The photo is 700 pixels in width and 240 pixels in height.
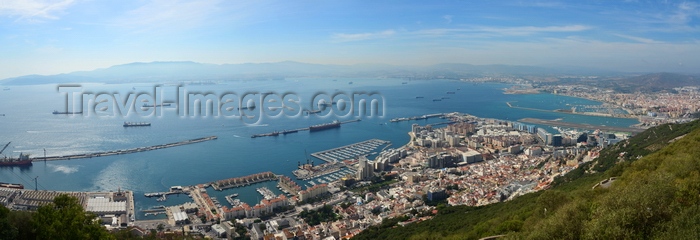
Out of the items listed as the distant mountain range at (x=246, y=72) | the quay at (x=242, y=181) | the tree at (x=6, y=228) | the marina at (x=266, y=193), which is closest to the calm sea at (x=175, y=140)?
the marina at (x=266, y=193)

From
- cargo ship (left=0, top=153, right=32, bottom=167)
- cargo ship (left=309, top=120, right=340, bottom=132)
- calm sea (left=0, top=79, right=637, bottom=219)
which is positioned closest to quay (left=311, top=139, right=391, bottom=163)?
calm sea (left=0, top=79, right=637, bottom=219)

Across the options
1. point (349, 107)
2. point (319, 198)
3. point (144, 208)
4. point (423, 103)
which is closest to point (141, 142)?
point (144, 208)

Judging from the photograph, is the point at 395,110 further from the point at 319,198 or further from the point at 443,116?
the point at 319,198

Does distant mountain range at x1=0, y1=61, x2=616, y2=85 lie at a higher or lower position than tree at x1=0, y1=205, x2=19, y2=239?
higher

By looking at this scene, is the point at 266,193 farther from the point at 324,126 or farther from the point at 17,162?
the point at 324,126

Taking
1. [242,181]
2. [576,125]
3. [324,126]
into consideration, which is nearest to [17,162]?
[242,181]

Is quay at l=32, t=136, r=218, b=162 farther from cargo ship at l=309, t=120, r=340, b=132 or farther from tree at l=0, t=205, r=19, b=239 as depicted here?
tree at l=0, t=205, r=19, b=239
